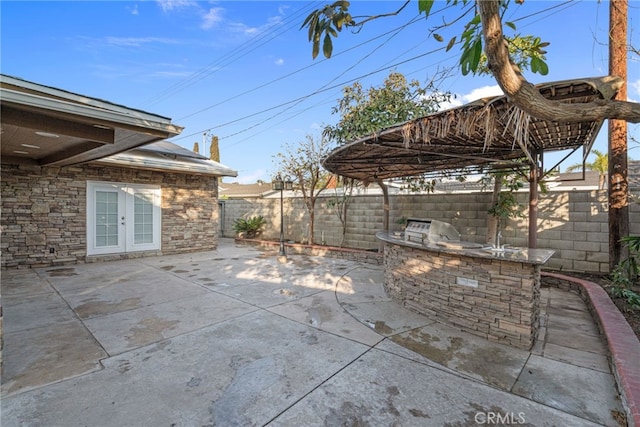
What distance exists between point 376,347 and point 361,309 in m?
1.28

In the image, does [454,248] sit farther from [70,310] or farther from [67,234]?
[67,234]

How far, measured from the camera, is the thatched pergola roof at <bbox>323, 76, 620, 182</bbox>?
266cm

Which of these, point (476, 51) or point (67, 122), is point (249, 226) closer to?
point (67, 122)

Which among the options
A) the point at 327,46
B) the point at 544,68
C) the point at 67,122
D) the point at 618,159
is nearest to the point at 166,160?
the point at 67,122

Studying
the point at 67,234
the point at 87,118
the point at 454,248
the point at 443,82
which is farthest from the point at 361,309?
the point at 67,234

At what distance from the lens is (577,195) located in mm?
6363

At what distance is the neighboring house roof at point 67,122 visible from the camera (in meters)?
3.26

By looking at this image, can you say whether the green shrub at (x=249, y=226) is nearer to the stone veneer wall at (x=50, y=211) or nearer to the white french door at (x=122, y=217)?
the stone veneer wall at (x=50, y=211)

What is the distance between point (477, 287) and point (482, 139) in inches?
79.1

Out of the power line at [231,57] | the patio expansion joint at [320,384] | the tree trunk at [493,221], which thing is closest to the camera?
the patio expansion joint at [320,384]

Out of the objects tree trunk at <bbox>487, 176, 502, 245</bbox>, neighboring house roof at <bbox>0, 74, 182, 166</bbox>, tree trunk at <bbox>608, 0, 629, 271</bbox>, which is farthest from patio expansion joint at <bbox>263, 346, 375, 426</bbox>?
tree trunk at <bbox>608, 0, 629, 271</bbox>

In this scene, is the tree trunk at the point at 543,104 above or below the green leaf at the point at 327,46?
below

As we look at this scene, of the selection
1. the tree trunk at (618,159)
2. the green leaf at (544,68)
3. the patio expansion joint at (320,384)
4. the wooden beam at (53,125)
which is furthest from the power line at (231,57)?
the patio expansion joint at (320,384)

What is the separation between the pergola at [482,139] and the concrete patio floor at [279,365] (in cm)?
224
